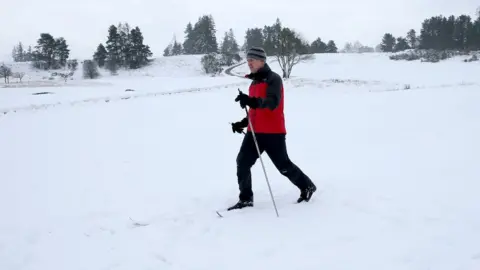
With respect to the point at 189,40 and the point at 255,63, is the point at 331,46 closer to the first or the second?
the point at 189,40

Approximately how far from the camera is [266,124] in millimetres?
4207

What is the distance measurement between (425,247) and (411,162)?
337cm

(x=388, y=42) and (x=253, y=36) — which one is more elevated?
(x=253, y=36)

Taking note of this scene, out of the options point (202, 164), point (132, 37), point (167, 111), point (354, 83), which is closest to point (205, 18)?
point (132, 37)

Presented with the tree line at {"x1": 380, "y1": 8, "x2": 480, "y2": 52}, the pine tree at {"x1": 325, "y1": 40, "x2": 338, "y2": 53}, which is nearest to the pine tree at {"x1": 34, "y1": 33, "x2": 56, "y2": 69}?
the pine tree at {"x1": 325, "y1": 40, "x2": 338, "y2": 53}

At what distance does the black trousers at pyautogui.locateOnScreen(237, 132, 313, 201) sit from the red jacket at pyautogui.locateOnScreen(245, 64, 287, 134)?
10 cm

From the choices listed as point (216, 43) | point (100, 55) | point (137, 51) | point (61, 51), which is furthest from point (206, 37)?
point (61, 51)

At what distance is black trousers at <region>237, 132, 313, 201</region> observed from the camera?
4.25 metres

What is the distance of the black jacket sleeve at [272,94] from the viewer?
391 cm

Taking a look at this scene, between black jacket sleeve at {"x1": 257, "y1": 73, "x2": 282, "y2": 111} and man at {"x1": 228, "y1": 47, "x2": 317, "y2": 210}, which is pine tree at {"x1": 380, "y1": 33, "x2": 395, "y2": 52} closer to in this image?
man at {"x1": 228, "y1": 47, "x2": 317, "y2": 210}

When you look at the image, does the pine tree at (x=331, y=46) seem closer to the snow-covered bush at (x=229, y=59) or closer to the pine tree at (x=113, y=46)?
the snow-covered bush at (x=229, y=59)

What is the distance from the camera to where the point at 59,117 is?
605 inches

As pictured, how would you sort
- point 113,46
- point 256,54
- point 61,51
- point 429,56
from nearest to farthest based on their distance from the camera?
point 256,54 < point 429,56 < point 113,46 < point 61,51

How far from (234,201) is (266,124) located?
52.2 inches
